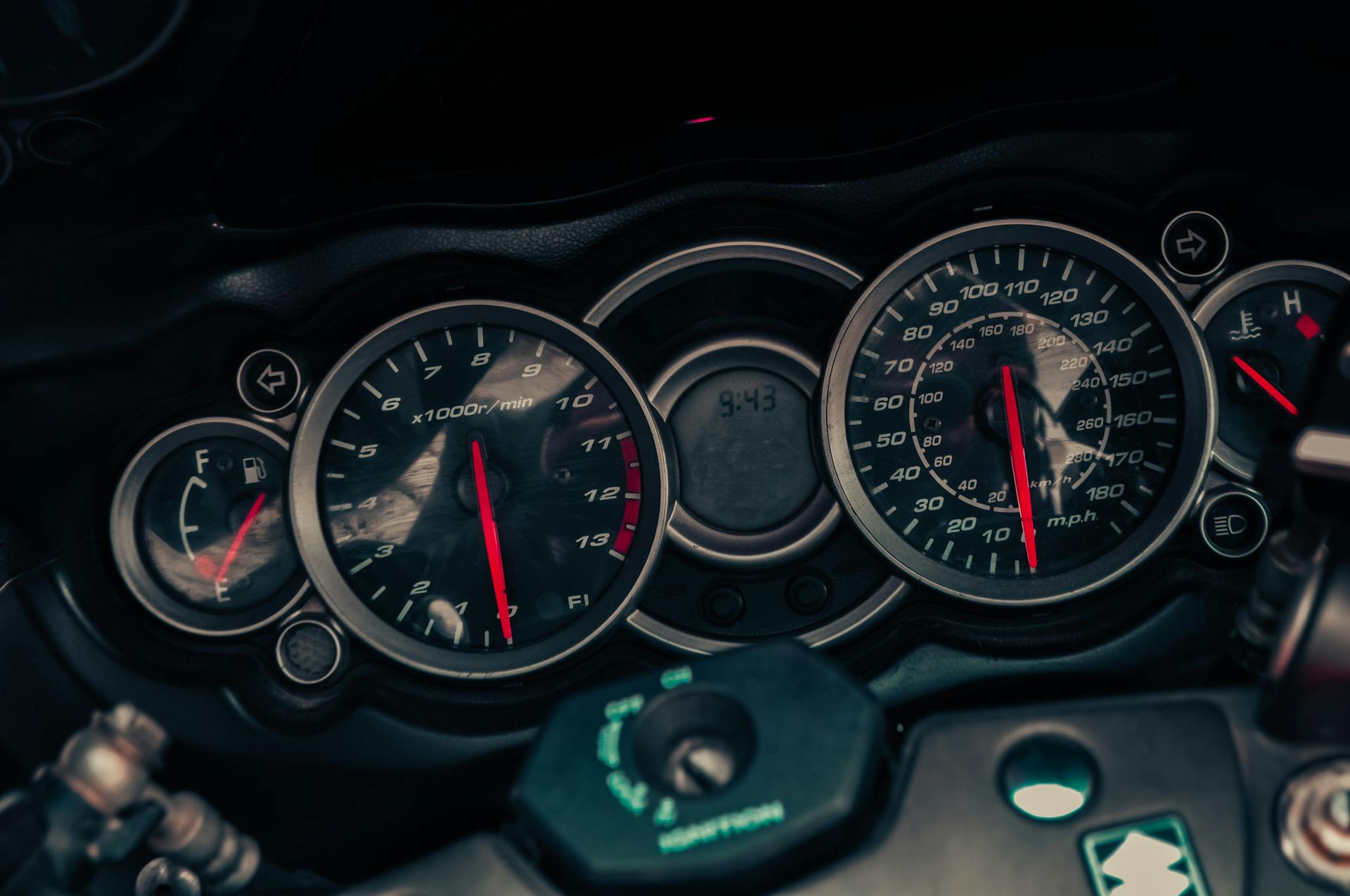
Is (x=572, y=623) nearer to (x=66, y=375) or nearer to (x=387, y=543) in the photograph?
(x=387, y=543)

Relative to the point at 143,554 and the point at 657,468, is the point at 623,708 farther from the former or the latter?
the point at 143,554

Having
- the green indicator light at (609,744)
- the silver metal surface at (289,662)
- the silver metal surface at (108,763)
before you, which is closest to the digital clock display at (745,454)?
the silver metal surface at (289,662)

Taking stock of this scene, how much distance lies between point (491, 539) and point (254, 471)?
49 cm

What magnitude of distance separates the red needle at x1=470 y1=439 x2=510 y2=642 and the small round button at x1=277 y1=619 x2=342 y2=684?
31cm

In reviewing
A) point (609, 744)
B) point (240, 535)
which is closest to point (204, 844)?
point (609, 744)

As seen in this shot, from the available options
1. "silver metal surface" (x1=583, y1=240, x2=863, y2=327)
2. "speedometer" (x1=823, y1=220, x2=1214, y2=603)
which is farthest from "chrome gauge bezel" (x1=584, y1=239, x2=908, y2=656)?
"speedometer" (x1=823, y1=220, x2=1214, y2=603)

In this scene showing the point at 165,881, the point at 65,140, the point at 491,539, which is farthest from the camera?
the point at 491,539

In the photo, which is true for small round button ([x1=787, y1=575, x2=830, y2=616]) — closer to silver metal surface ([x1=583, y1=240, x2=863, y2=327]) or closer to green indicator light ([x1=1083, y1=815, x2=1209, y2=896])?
silver metal surface ([x1=583, y1=240, x2=863, y2=327])

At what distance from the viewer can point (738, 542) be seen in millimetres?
2146

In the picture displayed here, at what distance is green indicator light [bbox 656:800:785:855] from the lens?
114 cm

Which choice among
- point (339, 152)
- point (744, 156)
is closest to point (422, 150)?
point (339, 152)

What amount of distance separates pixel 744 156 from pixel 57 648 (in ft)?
4.99

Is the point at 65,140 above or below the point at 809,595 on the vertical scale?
above

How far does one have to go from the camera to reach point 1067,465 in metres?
2.04
